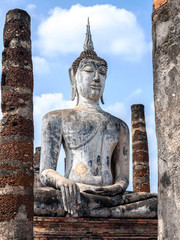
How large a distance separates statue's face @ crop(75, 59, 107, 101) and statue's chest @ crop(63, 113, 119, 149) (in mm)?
509

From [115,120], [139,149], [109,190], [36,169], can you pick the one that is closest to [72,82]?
[115,120]

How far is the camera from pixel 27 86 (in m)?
6.30

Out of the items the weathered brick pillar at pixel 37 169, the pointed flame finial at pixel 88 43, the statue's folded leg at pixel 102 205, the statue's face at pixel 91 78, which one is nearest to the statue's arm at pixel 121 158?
the statue's folded leg at pixel 102 205

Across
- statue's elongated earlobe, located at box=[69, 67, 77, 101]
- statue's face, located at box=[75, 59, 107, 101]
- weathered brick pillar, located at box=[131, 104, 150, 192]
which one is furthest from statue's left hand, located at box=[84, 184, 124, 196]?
weathered brick pillar, located at box=[131, 104, 150, 192]

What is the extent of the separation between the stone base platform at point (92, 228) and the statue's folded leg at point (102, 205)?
99mm

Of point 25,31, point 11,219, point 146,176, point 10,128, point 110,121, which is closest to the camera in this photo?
point 11,219

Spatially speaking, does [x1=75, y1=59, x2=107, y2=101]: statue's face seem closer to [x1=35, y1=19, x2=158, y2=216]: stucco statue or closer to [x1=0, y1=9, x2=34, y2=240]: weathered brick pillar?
[x1=35, y1=19, x2=158, y2=216]: stucco statue

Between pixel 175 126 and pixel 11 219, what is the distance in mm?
4154

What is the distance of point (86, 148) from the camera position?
764 cm

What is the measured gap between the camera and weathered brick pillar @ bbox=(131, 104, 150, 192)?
43.3 ft

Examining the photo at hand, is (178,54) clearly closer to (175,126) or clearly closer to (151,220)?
(175,126)

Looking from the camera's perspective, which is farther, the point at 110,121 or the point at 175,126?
the point at 110,121

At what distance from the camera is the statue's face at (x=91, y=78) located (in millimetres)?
8156

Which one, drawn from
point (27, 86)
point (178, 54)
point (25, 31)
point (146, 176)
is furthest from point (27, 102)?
point (146, 176)
